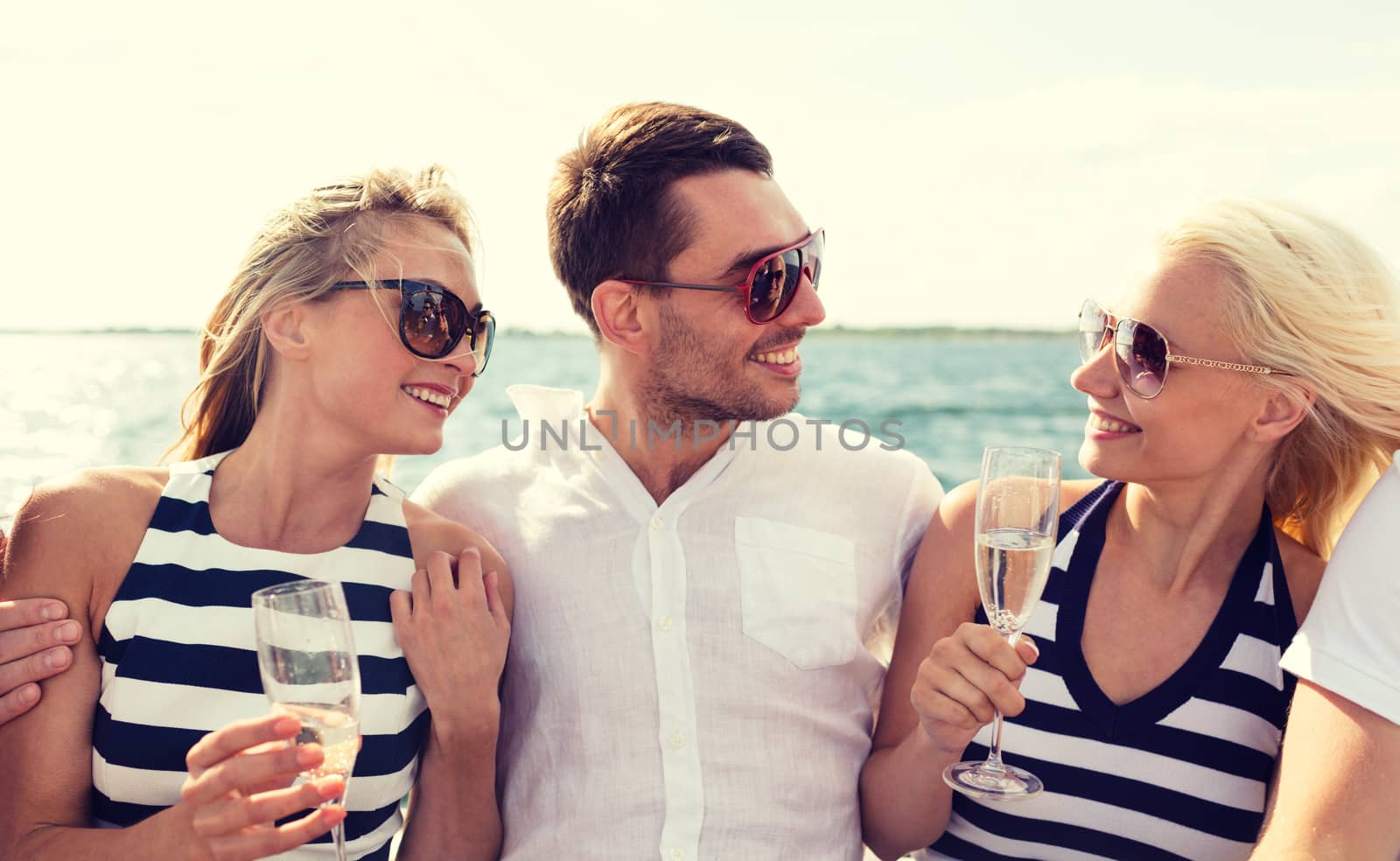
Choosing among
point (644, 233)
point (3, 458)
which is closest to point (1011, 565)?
point (644, 233)

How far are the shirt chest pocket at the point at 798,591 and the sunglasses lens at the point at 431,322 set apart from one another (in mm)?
1016

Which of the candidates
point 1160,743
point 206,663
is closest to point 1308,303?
point 1160,743

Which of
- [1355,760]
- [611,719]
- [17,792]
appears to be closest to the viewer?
[1355,760]

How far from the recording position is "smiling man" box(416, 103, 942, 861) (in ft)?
9.90

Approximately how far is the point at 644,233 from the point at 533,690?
1.51 m

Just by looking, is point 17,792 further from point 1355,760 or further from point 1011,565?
point 1355,760

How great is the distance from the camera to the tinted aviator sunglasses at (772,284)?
11.2 feet

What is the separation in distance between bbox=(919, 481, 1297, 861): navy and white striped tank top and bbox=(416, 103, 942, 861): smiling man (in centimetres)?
53

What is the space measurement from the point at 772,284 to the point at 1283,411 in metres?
1.50

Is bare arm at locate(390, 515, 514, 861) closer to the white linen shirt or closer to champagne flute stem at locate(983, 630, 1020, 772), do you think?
the white linen shirt

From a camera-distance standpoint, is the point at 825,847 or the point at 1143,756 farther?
the point at 825,847

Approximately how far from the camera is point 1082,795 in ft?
9.36

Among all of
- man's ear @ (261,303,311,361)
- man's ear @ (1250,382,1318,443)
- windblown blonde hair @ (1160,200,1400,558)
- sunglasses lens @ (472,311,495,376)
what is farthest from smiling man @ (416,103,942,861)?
windblown blonde hair @ (1160,200,1400,558)

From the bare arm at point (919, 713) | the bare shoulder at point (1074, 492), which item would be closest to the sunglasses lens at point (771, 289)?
the bare arm at point (919, 713)
